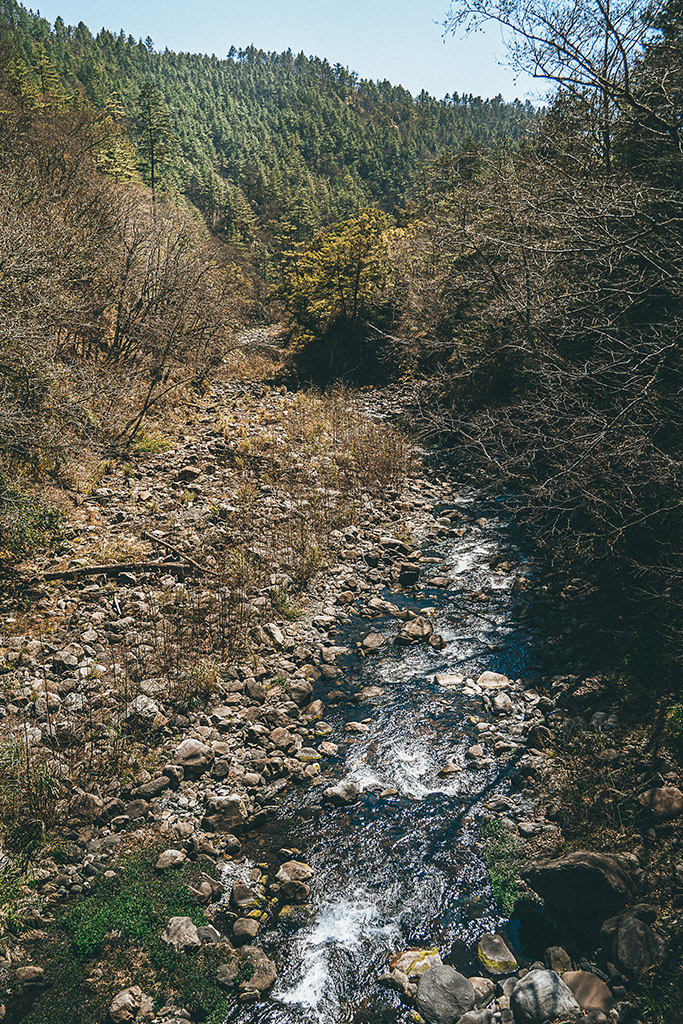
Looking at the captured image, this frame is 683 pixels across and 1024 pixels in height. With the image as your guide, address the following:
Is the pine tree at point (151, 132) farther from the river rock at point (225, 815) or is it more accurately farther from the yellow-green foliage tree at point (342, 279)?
the river rock at point (225, 815)

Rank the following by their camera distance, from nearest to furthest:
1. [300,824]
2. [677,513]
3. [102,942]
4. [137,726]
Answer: [102,942]
[300,824]
[137,726]
[677,513]

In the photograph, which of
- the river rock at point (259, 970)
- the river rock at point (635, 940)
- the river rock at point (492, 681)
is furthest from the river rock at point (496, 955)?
the river rock at point (492, 681)

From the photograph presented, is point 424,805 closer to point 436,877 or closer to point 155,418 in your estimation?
point 436,877

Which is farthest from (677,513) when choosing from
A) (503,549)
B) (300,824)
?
(300,824)

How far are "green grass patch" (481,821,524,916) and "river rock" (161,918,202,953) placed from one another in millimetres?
2644

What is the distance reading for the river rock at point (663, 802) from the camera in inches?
194

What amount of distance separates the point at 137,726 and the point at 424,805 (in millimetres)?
3395

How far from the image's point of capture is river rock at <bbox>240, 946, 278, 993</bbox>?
4.14 meters

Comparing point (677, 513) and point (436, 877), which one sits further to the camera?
point (677, 513)

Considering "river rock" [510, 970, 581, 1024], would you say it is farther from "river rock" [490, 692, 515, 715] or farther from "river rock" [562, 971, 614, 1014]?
"river rock" [490, 692, 515, 715]

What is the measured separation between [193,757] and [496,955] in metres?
3.49

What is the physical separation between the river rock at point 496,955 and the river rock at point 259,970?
170 centimetres

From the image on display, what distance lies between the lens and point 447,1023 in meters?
3.90

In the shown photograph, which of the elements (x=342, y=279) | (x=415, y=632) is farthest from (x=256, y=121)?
(x=415, y=632)
